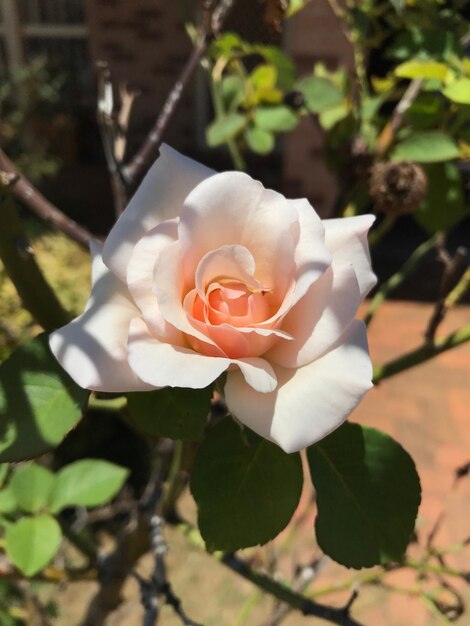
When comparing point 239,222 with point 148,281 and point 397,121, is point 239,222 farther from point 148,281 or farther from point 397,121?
point 397,121

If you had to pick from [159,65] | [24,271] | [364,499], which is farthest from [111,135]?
[159,65]

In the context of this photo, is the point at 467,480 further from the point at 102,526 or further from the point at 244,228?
the point at 244,228

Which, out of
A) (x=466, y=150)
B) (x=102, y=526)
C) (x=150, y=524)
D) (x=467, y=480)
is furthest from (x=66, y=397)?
(x=467, y=480)

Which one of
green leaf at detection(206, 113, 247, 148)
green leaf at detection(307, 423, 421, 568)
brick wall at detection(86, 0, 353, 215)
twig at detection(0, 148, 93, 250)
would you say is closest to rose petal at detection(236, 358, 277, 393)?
green leaf at detection(307, 423, 421, 568)

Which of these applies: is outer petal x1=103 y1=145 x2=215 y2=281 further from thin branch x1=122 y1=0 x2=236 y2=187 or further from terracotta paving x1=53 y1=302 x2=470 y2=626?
terracotta paving x1=53 y1=302 x2=470 y2=626

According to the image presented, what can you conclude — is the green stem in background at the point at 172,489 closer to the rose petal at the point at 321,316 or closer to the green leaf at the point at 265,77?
the rose petal at the point at 321,316

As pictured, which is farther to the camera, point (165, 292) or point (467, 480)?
point (467, 480)
